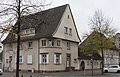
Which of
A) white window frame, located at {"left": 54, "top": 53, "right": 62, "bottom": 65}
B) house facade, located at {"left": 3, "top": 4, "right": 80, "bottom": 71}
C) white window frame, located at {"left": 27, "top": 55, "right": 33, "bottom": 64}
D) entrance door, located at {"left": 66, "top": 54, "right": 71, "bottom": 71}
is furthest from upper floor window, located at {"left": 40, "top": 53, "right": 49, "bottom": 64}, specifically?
entrance door, located at {"left": 66, "top": 54, "right": 71, "bottom": 71}

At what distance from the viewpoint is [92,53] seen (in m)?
43.6

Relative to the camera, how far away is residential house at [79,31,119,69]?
41331 mm

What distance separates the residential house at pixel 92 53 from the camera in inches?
1627

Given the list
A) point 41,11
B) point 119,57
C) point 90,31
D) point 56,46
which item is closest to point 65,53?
point 56,46

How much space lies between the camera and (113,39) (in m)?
41.4

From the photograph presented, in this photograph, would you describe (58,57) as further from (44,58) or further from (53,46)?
(44,58)

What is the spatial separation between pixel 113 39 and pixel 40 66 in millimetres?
15407

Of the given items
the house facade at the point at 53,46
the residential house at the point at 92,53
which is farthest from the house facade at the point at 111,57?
the house facade at the point at 53,46

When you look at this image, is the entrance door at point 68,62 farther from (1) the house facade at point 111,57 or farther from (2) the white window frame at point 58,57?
(1) the house facade at point 111,57

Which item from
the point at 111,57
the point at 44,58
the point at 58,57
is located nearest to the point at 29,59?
the point at 44,58

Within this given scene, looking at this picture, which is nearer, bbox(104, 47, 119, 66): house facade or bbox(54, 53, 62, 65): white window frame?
bbox(54, 53, 62, 65): white window frame

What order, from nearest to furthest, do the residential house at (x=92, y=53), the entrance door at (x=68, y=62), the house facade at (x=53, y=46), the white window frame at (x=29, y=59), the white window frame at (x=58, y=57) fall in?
the residential house at (x=92, y=53) < the house facade at (x=53, y=46) < the white window frame at (x=58, y=57) < the white window frame at (x=29, y=59) < the entrance door at (x=68, y=62)

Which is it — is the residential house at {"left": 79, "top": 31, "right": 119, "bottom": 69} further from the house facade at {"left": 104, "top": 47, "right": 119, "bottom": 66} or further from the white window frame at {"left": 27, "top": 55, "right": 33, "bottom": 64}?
the white window frame at {"left": 27, "top": 55, "right": 33, "bottom": 64}

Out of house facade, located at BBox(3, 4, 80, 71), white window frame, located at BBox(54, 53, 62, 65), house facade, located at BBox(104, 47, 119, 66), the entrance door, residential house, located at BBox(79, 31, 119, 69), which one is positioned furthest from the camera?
house facade, located at BBox(104, 47, 119, 66)
